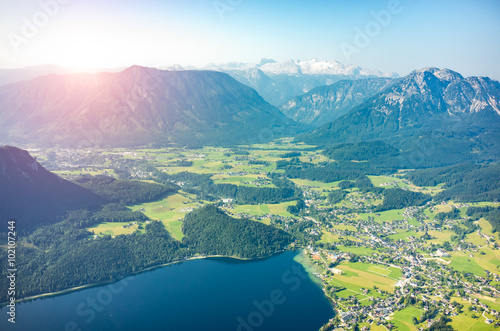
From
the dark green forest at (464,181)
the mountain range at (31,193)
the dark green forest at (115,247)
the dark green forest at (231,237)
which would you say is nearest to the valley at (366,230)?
the dark green forest at (464,181)

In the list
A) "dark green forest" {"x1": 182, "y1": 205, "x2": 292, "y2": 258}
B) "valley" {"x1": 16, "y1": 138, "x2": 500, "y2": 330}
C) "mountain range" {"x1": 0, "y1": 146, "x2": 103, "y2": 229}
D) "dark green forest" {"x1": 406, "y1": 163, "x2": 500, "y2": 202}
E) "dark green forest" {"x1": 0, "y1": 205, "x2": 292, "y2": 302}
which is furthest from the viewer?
"dark green forest" {"x1": 406, "y1": 163, "x2": 500, "y2": 202}

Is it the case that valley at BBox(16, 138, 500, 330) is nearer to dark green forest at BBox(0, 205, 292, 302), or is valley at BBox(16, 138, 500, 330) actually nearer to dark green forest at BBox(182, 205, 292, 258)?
dark green forest at BBox(182, 205, 292, 258)

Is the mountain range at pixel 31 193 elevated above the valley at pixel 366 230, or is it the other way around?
the mountain range at pixel 31 193

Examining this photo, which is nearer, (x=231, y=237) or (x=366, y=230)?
(x=231, y=237)

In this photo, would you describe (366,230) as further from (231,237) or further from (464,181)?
(464,181)

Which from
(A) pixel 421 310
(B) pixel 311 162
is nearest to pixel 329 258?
(A) pixel 421 310

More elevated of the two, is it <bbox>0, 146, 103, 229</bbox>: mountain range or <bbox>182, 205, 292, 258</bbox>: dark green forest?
<bbox>0, 146, 103, 229</bbox>: mountain range

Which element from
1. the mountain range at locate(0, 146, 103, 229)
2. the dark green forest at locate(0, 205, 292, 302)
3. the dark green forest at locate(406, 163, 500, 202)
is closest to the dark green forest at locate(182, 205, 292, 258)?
the dark green forest at locate(0, 205, 292, 302)

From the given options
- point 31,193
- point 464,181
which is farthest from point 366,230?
point 31,193

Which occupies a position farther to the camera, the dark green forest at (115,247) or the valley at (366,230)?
the dark green forest at (115,247)

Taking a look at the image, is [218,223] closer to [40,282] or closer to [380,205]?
[40,282]

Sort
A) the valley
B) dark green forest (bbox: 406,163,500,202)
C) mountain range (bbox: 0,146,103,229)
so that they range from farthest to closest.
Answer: dark green forest (bbox: 406,163,500,202) → mountain range (bbox: 0,146,103,229) → the valley

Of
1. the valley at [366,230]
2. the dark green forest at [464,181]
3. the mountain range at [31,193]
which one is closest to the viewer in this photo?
the valley at [366,230]

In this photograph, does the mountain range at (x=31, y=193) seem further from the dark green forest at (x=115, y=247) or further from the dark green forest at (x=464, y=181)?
the dark green forest at (x=464, y=181)
